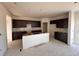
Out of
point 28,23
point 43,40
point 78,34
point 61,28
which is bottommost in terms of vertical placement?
point 43,40

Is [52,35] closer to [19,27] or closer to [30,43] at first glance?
[19,27]

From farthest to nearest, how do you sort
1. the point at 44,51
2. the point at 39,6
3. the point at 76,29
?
1. the point at 76,29
2. the point at 44,51
3. the point at 39,6

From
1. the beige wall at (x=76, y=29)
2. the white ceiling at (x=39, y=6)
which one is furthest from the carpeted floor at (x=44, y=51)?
the white ceiling at (x=39, y=6)

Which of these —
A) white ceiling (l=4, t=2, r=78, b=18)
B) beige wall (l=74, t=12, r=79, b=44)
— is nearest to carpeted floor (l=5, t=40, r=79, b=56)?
beige wall (l=74, t=12, r=79, b=44)

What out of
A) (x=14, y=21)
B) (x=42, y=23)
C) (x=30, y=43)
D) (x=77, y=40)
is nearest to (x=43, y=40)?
(x=30, y=43)

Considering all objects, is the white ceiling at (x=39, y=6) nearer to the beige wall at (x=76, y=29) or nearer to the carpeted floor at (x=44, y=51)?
the beige wall at (x=76, y=29)

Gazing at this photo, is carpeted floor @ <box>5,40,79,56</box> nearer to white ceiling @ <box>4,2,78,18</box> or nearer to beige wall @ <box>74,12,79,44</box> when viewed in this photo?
beige wall @ <box>74,12,79,44</box>

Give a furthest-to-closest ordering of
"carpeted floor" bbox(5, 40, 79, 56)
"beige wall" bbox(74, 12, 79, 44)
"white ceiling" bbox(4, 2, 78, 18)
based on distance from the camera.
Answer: "beige wall" bbox(74, 12, 79, 44) < "carpeted floor" bbox(5, 40, 79, 56) < "white ceiling" bbox(4, 2, 78, 18)

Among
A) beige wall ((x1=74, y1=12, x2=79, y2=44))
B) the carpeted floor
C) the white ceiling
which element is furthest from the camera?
beige wall ((x1=74, y1=12, x2=79, y2=44))

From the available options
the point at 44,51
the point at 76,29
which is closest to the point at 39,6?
the point at 44,51

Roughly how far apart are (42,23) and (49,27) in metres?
0.99

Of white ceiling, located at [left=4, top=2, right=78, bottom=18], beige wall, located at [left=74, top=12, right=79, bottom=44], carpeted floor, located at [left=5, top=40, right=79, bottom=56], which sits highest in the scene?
white ceiling, located at [left=4, top=2, right=78, bottom=18]

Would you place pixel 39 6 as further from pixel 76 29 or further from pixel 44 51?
pixel 76 29

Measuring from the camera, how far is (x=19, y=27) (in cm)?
786
